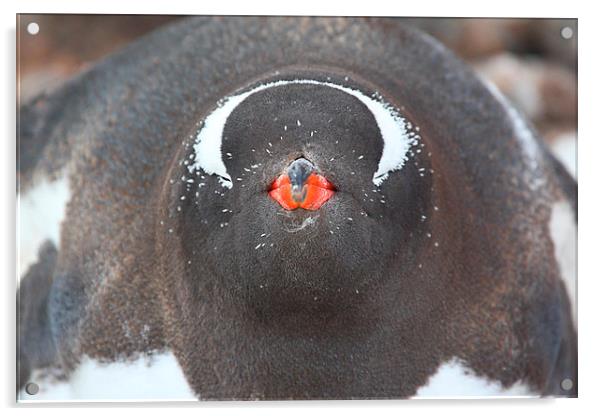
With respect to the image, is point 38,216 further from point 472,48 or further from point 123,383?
point 472,48

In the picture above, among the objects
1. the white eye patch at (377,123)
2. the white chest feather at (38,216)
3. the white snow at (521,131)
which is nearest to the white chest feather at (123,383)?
the white chest feather at (38,216)

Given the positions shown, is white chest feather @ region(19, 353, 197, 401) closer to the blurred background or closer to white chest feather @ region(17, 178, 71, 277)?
white chest feather @ region(17, 178, 71, 277)

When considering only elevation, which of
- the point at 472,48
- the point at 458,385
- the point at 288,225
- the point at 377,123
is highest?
the point at 472,48

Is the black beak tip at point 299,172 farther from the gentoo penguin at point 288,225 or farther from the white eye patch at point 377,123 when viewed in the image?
the white eye patch at point 377,123

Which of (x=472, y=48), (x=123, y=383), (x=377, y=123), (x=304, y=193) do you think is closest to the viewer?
(x=304, y=193)
